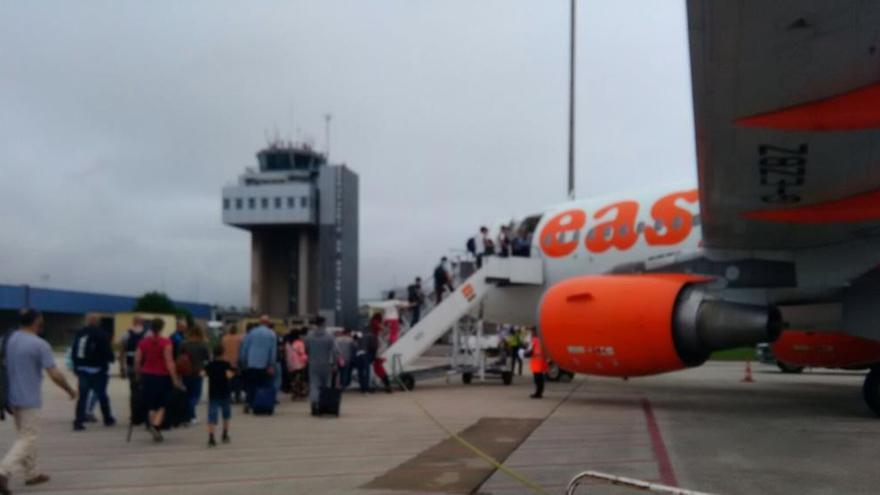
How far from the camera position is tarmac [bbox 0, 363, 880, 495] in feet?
26.7

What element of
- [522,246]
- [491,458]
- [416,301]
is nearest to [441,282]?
[416,301]

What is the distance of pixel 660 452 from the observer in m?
9.78

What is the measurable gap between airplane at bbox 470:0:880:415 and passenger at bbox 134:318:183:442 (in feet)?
20.4

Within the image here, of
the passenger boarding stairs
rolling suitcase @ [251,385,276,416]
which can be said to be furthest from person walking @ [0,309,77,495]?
the passenger boarding stairs

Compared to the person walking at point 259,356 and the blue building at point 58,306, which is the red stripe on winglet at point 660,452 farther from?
the blue building at point 58,306

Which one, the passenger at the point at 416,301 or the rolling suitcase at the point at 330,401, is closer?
the rolling suitcase at the point at 330,401

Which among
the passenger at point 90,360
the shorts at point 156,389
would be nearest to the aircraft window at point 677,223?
the shorts at point 156,389

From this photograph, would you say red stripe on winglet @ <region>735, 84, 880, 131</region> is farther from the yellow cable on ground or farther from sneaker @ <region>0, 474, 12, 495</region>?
sneaker @ <region>0, 474, 12, 495</region>

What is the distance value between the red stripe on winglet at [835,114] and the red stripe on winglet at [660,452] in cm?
349

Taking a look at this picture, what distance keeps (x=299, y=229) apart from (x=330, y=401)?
95.2 m

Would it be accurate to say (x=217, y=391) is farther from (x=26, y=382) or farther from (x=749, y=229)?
(x=749, y=229)

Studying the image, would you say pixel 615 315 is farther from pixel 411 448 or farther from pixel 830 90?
pixel 830 90

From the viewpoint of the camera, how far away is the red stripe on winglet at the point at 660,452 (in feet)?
26.4

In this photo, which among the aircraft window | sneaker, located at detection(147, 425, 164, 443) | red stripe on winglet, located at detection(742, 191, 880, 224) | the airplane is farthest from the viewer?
the aircraft window
